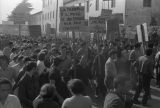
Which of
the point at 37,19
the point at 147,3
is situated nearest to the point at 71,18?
the point at 147,3

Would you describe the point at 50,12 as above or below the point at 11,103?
above

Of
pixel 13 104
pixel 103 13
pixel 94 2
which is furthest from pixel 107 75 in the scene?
pixel 94 2

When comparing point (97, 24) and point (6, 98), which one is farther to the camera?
point (97, 24)

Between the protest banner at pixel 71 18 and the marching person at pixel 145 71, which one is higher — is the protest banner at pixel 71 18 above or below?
above

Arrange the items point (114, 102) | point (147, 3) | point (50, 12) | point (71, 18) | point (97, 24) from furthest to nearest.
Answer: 1. point (50, 12)
2. point (147, 3)
3. point (97, 24)
4. point (71, 18)
5. point (114, 102)

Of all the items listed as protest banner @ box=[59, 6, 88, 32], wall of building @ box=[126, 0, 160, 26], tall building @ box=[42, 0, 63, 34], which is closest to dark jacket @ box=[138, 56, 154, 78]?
protest banner @ box=[59, 6, 88, 32]

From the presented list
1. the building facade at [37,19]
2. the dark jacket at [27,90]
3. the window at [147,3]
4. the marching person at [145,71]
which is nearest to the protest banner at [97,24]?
the marching person at [145,71]

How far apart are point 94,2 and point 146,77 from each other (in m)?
41.0

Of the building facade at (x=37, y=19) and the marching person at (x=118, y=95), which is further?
the building facade at (x=37, y=19)

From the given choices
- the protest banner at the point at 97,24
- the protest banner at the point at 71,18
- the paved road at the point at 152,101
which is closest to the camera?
the paved road at the point at 152,101

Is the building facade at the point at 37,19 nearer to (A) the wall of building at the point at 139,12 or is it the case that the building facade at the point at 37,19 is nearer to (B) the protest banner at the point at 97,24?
(A) the wall of building at the point at 139,12

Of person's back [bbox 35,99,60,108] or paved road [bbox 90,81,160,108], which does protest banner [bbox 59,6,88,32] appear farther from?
person's back [bbox 35,99,60,108]

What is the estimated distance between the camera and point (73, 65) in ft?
35.5

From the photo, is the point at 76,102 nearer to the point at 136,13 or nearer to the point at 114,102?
the point at 114,102
